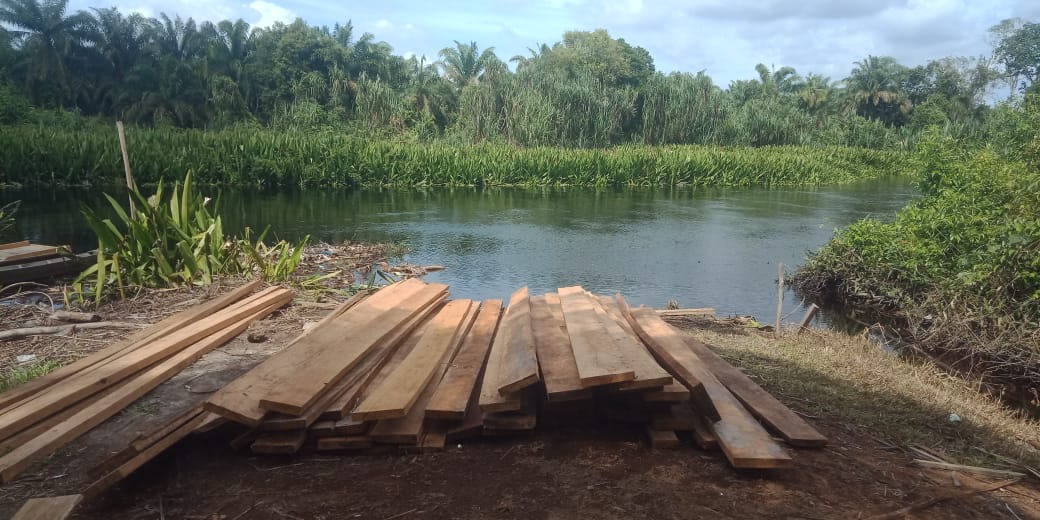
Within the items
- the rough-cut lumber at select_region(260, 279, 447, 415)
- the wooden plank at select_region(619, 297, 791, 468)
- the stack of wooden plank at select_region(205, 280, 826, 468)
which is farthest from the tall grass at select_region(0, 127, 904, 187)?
the wooden plank at select_region(619, 297, 791, 468)

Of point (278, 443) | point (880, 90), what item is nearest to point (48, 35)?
point (278, 443)

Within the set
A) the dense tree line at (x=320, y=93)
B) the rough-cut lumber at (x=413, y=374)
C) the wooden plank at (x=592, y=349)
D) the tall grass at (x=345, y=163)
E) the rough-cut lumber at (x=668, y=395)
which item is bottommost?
the rough-cut lumber at (x=413, y=374)

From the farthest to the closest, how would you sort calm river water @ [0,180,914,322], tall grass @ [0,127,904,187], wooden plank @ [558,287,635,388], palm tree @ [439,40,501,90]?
palm tree @ [439,40,501,90] → tall grass @ [0,127,904,187] → calm river water @ [0,180,914,322] → wooden plank @ [558,287,635,388]

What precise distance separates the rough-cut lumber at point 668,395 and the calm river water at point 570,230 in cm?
565

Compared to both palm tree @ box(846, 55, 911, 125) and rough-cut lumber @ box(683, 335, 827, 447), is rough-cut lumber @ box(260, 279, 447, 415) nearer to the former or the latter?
rough-cut lumber @ box(683, 335, 827, 447)

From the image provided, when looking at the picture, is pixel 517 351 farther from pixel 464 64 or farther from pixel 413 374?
pixel 464 64

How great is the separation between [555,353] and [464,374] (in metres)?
0.52

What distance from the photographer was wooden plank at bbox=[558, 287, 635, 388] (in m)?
2.97

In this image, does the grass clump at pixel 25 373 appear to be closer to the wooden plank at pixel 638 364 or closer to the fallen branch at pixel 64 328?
the fallen branch at pixel 64 328

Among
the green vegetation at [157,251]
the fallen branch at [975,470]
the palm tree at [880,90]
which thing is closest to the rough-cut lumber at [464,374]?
the fallen branch at [975,470]

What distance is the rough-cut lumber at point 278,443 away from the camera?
2951 mm

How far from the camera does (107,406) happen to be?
329cm

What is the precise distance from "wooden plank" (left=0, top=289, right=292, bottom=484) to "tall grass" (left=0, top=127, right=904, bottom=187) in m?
16.2

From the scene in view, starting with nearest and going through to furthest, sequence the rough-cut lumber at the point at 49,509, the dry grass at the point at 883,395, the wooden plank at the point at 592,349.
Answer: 1. the rough-cut lumber at the point at 49,509
2. the wooden plank at the point at 592,349
3. the dry grass at the point at 883,395
